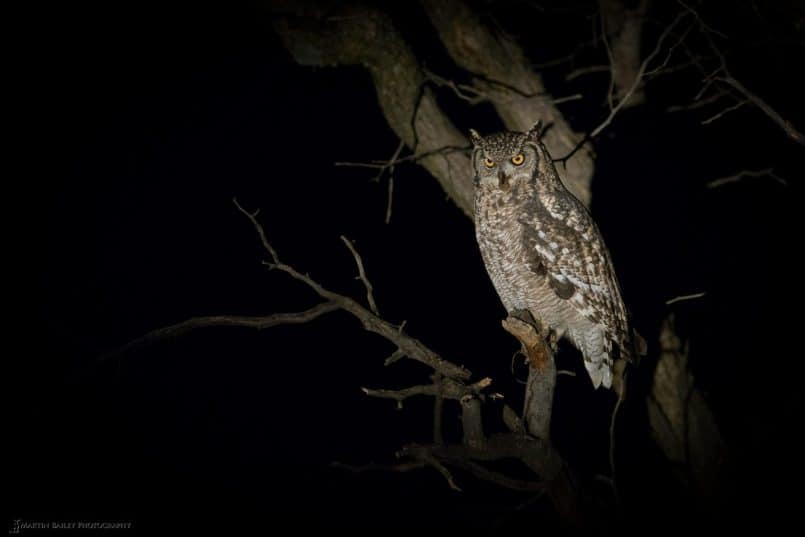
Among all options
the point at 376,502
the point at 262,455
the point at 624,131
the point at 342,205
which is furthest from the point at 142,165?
the point at 624,131

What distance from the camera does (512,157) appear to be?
318cm

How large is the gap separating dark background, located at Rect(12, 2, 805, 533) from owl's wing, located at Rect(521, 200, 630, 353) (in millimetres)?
2234

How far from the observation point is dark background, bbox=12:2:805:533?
6.47 meters

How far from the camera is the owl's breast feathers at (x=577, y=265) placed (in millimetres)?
3035

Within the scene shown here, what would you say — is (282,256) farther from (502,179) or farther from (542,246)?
(542,246)

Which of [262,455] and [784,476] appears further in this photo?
[262,455]

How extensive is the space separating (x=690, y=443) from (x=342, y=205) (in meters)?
5.83

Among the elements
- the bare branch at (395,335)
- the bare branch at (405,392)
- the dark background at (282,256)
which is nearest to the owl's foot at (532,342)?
the bare branch at (395,335)

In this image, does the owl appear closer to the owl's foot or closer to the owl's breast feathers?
the owl's breast feathers

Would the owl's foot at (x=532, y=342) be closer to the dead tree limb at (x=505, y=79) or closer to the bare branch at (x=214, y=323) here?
the bare branch at (x=214, y=323)

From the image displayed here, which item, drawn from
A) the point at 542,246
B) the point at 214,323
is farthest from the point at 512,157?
the point at 214,323

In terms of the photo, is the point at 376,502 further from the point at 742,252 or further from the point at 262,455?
the point at 742,252

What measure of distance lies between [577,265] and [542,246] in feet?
0.63

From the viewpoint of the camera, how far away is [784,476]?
400 cm
